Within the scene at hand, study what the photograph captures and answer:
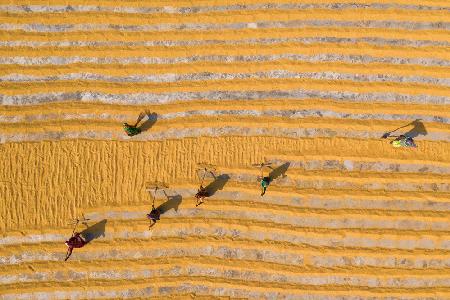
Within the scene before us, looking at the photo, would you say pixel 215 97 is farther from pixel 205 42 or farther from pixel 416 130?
pixel 416 130

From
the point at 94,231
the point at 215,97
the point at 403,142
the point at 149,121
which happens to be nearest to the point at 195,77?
the point at 215,97

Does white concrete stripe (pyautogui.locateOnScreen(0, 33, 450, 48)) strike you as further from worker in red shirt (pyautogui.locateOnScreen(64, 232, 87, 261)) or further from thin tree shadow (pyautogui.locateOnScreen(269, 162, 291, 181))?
worker in red shirt (pyautogui.locateOnScreen(64, 232, 87, 261))

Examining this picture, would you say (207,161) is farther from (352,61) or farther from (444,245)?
(444,245)

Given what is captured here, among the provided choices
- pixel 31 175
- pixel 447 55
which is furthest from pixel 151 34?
pixel 447 55

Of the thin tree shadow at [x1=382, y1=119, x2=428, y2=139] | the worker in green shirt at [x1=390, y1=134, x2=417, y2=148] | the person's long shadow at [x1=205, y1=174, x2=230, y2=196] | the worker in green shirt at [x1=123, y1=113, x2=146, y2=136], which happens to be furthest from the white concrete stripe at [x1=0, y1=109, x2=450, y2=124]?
the person's long shadow at [x1=205, y1=174, x2=230, y2=196]

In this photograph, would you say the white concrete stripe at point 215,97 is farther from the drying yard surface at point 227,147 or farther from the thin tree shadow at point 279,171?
the thin tree shadow at point 279,171

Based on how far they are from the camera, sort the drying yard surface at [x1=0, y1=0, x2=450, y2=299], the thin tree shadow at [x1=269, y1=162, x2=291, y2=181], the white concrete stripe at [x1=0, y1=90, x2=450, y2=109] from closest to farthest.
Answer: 1. the drying yard surface at [x1=0, y1=0, x2=450, y2=299]
2. the thin tree shadow at [x1=269, y1=162, x2=291, y2=181]
3. the white concrete stripe at [x1=0, y1=90, x2=450, y2=109]

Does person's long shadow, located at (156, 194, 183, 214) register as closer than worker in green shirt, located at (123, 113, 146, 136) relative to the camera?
No

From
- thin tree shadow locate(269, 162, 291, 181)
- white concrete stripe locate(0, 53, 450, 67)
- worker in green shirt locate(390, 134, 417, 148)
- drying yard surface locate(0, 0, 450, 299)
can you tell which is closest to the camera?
worker in green shirt locate(390, 134, 417, 148)
